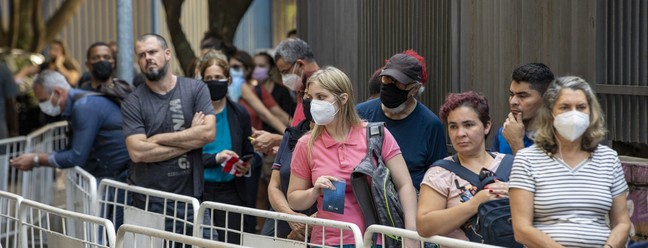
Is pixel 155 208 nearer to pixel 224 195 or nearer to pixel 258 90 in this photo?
pixel 224 195

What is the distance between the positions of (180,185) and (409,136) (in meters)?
1.96

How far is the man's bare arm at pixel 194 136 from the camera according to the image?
8.02 m

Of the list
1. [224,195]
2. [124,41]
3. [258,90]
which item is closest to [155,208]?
[224,195]

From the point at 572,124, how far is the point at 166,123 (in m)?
3.61

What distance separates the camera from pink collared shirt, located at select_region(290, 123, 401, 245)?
20.7 feet

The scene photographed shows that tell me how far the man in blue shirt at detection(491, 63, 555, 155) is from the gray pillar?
16.3ft

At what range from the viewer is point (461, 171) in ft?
19.0

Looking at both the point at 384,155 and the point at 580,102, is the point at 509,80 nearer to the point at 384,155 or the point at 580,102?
the point at 384,155

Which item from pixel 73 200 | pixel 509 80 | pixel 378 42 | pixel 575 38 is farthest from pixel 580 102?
pixel 73 200

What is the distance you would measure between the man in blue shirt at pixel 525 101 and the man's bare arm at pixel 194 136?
2447 mm

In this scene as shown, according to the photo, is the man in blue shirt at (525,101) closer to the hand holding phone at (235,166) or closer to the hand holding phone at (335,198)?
the hand holding phone at (335,198)

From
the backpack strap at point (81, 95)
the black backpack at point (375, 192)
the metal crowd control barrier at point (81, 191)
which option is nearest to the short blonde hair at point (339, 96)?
the black backpack at point (375, 192)

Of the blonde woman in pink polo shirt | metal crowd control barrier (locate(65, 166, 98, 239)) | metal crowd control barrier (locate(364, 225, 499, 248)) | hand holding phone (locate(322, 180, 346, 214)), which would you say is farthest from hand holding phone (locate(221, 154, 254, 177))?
metal crowd control barrier (locate(364, 225, 499, 248))

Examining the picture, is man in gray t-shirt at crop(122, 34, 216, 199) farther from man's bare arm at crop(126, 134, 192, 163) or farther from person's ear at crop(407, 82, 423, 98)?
person's ear at crop(407, 82, 423, 98)
